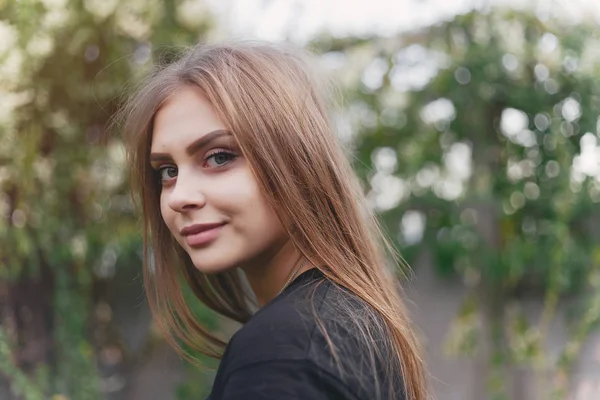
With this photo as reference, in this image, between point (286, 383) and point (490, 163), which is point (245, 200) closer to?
point (286, 383)

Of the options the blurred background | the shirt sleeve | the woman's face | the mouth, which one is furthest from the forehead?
the blurred background

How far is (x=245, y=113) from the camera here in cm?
113

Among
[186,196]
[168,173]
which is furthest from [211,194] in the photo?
[168,173]

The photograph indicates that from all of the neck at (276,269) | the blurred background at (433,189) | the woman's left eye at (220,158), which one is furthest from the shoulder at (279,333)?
the blurred background at (433,189)

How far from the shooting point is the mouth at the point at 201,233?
3.76 feet

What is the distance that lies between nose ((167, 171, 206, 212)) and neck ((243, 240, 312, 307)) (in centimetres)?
16

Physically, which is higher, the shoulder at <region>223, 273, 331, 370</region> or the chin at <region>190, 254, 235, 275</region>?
the chin at <region>190, 254, 235, 275</region>

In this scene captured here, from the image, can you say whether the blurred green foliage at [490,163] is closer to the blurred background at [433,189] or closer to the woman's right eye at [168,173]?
the blurred background at [433,189]

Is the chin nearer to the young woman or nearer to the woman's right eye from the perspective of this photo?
the young woman

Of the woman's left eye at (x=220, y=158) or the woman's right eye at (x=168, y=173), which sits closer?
the woman's left eye at (x=220, y=158)

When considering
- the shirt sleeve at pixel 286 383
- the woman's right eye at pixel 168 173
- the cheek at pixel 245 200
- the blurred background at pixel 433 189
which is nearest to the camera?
the shirt sleeve at pixel 286 383

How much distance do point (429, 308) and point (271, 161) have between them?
2107mm

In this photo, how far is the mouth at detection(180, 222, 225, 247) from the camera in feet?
3.76

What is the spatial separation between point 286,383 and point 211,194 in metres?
0.34
